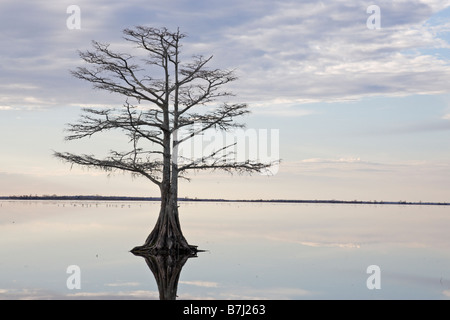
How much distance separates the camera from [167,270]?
Result: 26172mm

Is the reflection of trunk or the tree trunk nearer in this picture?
the reflection of trunk

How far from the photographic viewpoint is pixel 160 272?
83.6 feet

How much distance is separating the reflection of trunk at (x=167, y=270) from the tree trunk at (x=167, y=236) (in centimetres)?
80

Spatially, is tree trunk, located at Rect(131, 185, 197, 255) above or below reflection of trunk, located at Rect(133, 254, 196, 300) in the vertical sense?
above

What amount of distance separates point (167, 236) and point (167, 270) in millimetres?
6549

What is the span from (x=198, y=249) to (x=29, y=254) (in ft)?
30.9

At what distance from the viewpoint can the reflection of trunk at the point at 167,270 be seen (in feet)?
69.6

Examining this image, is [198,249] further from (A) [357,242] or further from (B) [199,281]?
(A) [357,242]

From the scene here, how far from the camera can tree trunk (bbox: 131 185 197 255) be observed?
3244 cm

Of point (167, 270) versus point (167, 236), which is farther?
point (167, 236)

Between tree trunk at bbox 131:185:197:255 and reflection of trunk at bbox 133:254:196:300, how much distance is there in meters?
0.80

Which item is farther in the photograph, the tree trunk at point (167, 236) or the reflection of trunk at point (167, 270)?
the tree trunk at point (167, 236)

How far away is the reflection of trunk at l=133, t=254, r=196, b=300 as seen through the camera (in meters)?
21.2
